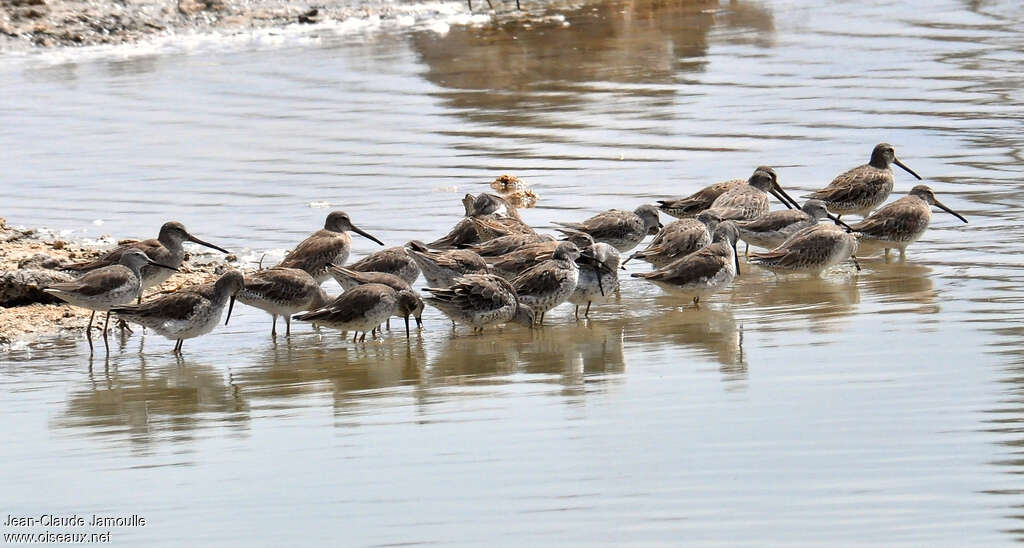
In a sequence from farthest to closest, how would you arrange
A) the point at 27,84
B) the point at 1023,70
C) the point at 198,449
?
the point at 27,84, the point at 1023,70, the point at 198,449

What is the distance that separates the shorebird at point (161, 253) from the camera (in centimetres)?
1032

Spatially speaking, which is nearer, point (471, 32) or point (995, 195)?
point (995, 195)

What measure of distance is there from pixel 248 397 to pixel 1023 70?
1257cm

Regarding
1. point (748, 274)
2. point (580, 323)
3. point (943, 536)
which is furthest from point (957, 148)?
point (943, 536)

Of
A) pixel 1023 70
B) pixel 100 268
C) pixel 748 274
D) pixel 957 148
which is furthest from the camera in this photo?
pixel 1023 70

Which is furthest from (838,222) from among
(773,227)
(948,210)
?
(948,210)

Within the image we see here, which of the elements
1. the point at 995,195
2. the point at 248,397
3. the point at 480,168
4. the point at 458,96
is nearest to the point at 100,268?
the point at 248,397

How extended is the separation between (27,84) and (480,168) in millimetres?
8373

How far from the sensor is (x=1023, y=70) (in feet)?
58.9

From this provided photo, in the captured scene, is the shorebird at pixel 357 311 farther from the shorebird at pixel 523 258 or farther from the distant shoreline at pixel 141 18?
the distant shoreline at pixel 141 18

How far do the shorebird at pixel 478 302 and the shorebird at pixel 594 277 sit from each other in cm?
48

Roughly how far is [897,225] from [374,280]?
3.88 metres

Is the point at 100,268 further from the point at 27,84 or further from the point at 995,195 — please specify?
the point at 27,84

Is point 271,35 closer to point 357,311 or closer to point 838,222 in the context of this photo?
point 838,222
